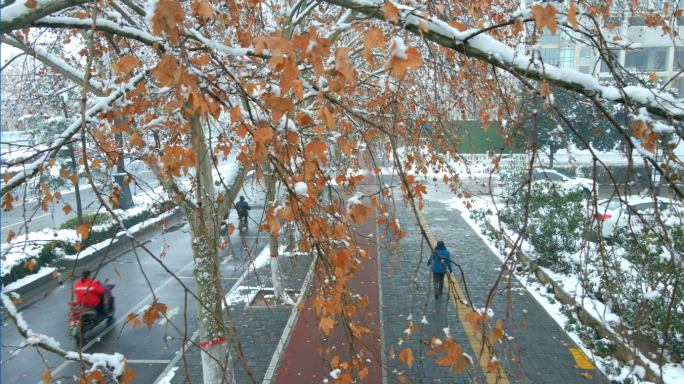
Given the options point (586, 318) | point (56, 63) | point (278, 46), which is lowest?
point (586, 318)

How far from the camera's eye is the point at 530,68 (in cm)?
221

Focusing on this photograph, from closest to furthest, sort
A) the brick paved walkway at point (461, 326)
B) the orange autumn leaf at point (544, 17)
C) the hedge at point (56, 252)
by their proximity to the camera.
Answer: the orange autumn leaf at point (544, 17) → the brick paved walkway at point (461, 326) → the hedge at point (56, 252)

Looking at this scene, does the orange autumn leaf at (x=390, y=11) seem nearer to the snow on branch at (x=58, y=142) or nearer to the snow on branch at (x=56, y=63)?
the snow on branch at (x=58, y=142)

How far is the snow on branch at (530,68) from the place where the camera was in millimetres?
2023

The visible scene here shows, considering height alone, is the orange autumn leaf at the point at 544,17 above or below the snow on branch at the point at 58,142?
above

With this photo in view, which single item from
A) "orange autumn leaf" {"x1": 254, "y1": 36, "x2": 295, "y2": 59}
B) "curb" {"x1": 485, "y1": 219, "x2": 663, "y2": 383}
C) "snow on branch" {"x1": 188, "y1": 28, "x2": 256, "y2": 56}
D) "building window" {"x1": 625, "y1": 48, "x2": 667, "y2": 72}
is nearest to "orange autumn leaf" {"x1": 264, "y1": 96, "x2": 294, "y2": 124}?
"orange autumn leaf" {"x1": 254, "y1": 36, "x2": 295, "y2": 59}

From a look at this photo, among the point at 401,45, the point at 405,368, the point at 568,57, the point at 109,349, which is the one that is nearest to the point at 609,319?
the point at 405,368

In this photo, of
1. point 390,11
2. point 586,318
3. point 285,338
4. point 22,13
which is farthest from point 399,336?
point 22,13

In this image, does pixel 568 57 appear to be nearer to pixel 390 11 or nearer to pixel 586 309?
pixel 586 309

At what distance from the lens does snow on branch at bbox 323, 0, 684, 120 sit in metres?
2.02

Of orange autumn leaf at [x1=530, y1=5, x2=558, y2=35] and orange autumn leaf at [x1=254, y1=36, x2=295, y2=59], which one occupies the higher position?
orange autumn leaf at [x1=530, y1=5, x2=558, y2=35]

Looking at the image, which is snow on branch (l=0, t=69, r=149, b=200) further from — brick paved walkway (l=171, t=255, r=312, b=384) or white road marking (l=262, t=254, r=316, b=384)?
white road marking (l=262, t=254, r=316, b=384)

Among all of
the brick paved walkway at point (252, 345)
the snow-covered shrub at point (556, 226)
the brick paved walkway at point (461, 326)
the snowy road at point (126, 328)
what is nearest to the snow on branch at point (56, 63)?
the snowy road at point (126, 328)

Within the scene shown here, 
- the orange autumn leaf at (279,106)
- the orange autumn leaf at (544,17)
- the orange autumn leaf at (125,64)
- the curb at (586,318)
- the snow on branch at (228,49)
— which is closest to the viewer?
the orange autumn leaf at (544,17)
